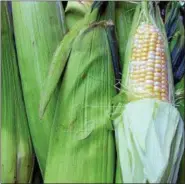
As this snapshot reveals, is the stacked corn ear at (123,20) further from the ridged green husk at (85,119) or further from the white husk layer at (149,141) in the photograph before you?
the white husk layer at (149,141)

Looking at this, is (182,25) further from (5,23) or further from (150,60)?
(5,23)

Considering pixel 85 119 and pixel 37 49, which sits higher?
pixel 37 49

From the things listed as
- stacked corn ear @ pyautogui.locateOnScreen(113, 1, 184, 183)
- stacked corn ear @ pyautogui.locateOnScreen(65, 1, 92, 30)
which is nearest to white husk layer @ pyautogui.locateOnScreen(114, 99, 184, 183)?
stacked corn ear @ pyautogui.locateOnScreen(113, 1, 184, 183)

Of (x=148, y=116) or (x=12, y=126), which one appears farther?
(x=12, y=126)

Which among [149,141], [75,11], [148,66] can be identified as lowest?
[149,141]

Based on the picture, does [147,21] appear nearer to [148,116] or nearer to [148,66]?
[148,66]

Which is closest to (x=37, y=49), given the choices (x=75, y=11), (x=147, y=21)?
(x=75, y=11)

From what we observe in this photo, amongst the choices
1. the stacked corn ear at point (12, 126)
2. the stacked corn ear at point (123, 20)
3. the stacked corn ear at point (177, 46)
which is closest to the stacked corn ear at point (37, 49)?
the stacked corn ear at point (12, 126)

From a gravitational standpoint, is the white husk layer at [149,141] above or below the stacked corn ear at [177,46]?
below
